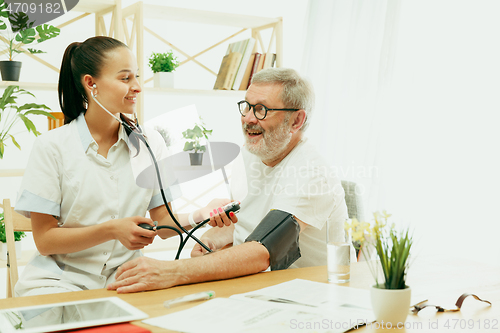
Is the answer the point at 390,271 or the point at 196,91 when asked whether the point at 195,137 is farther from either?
the point at 390,271

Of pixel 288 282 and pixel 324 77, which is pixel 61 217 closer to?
pixel 288 282

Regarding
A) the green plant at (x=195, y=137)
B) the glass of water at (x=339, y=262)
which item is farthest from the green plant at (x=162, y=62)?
the glass of water at (x=339, y=262)

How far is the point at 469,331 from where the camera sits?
856 mm

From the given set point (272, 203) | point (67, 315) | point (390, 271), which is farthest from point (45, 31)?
point (390, 271)

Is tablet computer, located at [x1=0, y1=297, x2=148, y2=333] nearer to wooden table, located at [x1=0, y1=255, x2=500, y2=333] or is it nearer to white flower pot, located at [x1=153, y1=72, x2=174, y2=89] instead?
wooden table, located at [x1=0, y1=255, x2=500, y2=333]

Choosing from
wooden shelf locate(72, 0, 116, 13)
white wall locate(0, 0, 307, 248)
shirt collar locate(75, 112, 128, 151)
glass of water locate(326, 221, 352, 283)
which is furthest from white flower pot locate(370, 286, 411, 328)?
wooden shelf locate(72, 0, 116, 13)

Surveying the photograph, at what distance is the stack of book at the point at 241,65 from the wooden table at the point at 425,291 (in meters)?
1.93

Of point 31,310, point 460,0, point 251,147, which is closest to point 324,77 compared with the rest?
point 460,0

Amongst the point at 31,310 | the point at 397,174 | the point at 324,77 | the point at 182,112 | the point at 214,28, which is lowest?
the point at 31,310

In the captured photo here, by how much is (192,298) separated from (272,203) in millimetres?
680

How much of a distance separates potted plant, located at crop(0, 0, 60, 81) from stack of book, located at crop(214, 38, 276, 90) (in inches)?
40.7

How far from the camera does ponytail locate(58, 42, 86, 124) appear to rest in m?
1.61

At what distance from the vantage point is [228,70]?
10.1ft

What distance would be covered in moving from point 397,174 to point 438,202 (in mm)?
298
